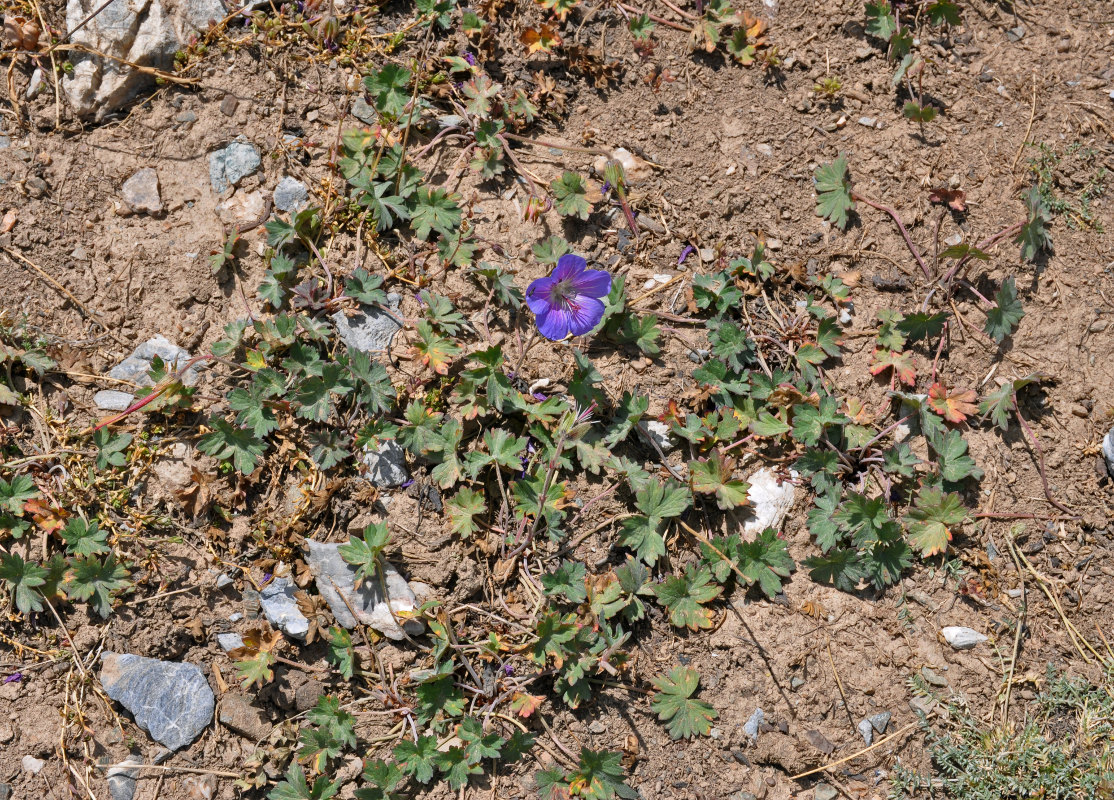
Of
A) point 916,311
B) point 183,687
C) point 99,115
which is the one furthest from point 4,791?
point 916,311

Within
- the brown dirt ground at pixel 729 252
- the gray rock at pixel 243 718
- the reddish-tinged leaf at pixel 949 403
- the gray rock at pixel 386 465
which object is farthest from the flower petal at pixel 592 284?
the gray rock at pixel 243 718

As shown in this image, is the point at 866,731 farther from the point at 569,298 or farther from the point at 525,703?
the point at 569,298

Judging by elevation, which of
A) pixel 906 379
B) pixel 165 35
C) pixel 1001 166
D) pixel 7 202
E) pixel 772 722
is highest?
pixel 165 35

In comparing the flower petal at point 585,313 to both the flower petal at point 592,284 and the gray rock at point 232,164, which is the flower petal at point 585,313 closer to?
the flower petal at point 592,284

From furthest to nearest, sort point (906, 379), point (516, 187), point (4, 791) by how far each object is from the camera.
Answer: point (516, 187) → point (906, 379) → point (4, 791)

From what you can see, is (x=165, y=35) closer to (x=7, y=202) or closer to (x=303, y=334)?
(x=7, y=202)

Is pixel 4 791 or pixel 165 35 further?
pixel 165 35

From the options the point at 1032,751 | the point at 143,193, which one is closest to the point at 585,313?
the point at 143,193

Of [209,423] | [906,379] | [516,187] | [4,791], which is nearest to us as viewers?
[4,791]
